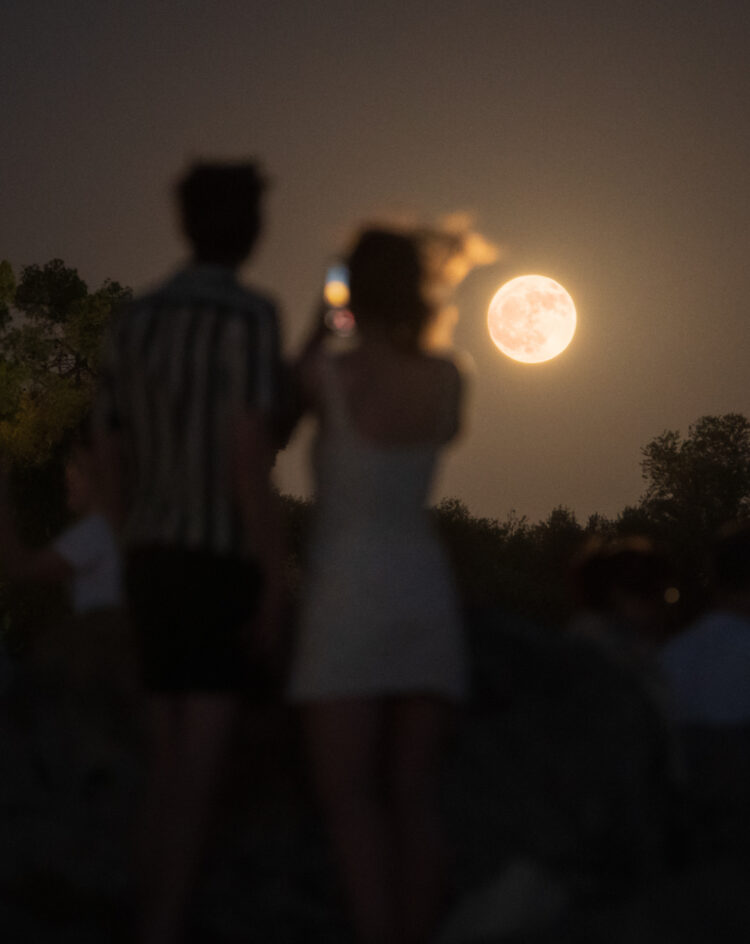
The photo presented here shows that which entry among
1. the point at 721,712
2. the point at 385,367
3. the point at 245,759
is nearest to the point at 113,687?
the point at 245,759

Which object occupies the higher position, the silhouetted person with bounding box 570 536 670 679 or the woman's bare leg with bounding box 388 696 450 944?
the silhouetted person with bounding box 570 536 670 679

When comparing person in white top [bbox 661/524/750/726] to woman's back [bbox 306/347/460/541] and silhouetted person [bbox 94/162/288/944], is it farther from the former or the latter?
silhouetted person [bbox 94/162/288/944]

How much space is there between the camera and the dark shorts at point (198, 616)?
4.47m

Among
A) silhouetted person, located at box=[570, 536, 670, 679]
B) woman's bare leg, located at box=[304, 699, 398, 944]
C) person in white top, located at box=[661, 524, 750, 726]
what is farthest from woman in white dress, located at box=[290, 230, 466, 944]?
person in white top, located at box=[661, 524, 750, 726]

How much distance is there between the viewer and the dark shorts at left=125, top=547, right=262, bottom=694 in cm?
447

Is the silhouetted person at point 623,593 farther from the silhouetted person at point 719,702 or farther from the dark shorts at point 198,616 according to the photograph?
the dark shorts at point 198,616

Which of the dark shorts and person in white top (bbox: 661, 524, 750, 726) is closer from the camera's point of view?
the dark shorts

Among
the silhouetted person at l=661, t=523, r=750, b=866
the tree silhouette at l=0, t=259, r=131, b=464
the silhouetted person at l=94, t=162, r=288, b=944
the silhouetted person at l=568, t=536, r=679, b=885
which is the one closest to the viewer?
the silhouetted person at l=94, t=162, r=288, b=944

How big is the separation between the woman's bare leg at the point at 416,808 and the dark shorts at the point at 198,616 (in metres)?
0.51

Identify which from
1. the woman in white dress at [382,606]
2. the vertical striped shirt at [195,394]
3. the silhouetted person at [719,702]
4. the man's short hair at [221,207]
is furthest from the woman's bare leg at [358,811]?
the silhouetted person at [719,702]

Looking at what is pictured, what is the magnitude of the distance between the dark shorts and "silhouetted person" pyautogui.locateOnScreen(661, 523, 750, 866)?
192cm

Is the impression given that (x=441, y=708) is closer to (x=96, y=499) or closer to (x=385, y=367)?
(x=385, y=367)

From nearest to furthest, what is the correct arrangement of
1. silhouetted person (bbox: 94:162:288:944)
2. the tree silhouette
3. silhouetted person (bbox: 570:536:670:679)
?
1. silhouetted person (bbox: 94:162:288:944)
2. silhouetted person (bbox: 570:536:670:679)
3. the tree silhouette

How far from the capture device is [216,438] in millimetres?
4559
